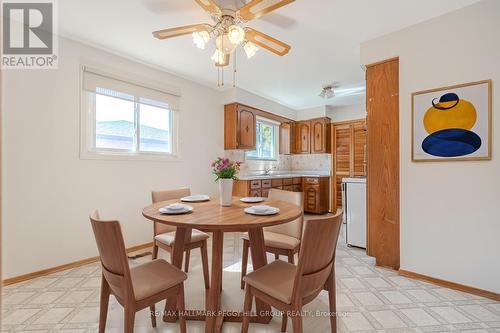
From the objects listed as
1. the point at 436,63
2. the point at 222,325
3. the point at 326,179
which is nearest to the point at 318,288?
the point at 222,325

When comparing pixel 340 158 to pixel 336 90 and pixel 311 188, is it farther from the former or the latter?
pixel 336 90

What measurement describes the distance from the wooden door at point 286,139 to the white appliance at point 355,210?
2.52 metres

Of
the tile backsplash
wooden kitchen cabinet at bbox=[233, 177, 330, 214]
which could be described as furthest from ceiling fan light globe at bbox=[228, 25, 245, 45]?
wooden kitchen cabinet at bbox=[233, 177, 330, 214]

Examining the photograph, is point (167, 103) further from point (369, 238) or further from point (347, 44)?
point (369, 238)

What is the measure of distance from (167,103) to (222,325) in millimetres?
2791

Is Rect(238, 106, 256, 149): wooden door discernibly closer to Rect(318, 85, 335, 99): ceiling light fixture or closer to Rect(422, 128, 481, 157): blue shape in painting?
Rect(318, 85, 335, 99): ceiling light fixture

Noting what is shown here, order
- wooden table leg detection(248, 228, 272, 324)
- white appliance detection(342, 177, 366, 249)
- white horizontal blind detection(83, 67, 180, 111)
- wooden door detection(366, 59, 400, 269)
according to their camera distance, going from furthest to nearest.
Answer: white appliance detection(342, 177, 366, 249)
white horizontal blind detection(83, 67, 180, 111)
wooden door detection(366, 59, 400, 269)
wooden table leg detection(248, 228, 272, 324)

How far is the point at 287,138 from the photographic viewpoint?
568 cm

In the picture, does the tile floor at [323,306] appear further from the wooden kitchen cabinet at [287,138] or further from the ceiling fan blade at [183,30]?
the wooden kitchen cabinet at [287,138]

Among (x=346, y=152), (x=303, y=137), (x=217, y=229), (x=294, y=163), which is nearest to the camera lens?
(x=217, y=229)

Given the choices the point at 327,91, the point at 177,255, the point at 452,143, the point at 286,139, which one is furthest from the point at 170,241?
the point at 286,139

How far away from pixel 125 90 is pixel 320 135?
391 cm

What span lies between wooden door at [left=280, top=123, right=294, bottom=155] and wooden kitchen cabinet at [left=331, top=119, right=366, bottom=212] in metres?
0.94

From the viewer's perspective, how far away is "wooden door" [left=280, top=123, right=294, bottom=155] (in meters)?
5.65
